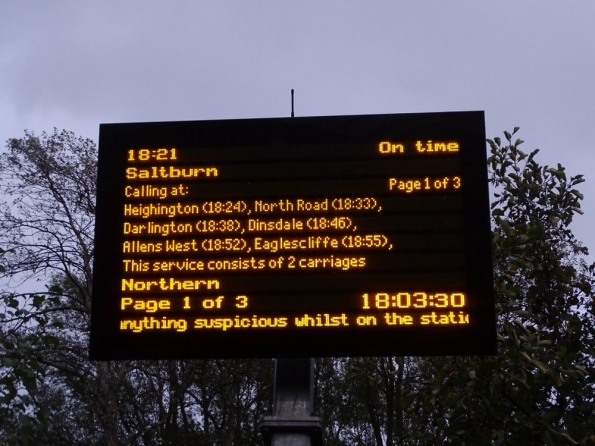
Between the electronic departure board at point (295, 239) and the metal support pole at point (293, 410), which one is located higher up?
the electronic departure board at point (295, 239)

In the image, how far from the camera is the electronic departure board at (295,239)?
26.2ft

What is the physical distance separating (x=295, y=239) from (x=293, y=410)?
1.46m

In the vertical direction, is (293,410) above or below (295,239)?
below

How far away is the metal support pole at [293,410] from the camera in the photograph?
324 inches

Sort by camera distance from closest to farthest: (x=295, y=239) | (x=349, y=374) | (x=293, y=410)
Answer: (x=295, y=239) < (x=293, y=410) < (x=349, y=374)

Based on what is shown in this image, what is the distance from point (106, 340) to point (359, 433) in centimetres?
2183

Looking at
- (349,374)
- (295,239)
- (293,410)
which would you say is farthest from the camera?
(349,374)

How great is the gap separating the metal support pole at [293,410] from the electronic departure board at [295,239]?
60cm

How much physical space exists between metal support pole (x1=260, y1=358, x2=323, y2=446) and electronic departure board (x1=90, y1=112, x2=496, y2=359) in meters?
0.60

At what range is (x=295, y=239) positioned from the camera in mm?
8211

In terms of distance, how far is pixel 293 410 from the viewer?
842 centimetres

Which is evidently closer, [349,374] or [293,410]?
[293,410]

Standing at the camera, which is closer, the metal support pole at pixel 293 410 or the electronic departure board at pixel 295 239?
the electronic departure board at pixel 295 239

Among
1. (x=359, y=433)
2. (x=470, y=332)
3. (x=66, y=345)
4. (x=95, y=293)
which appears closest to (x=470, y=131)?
(x=470, y=332)
